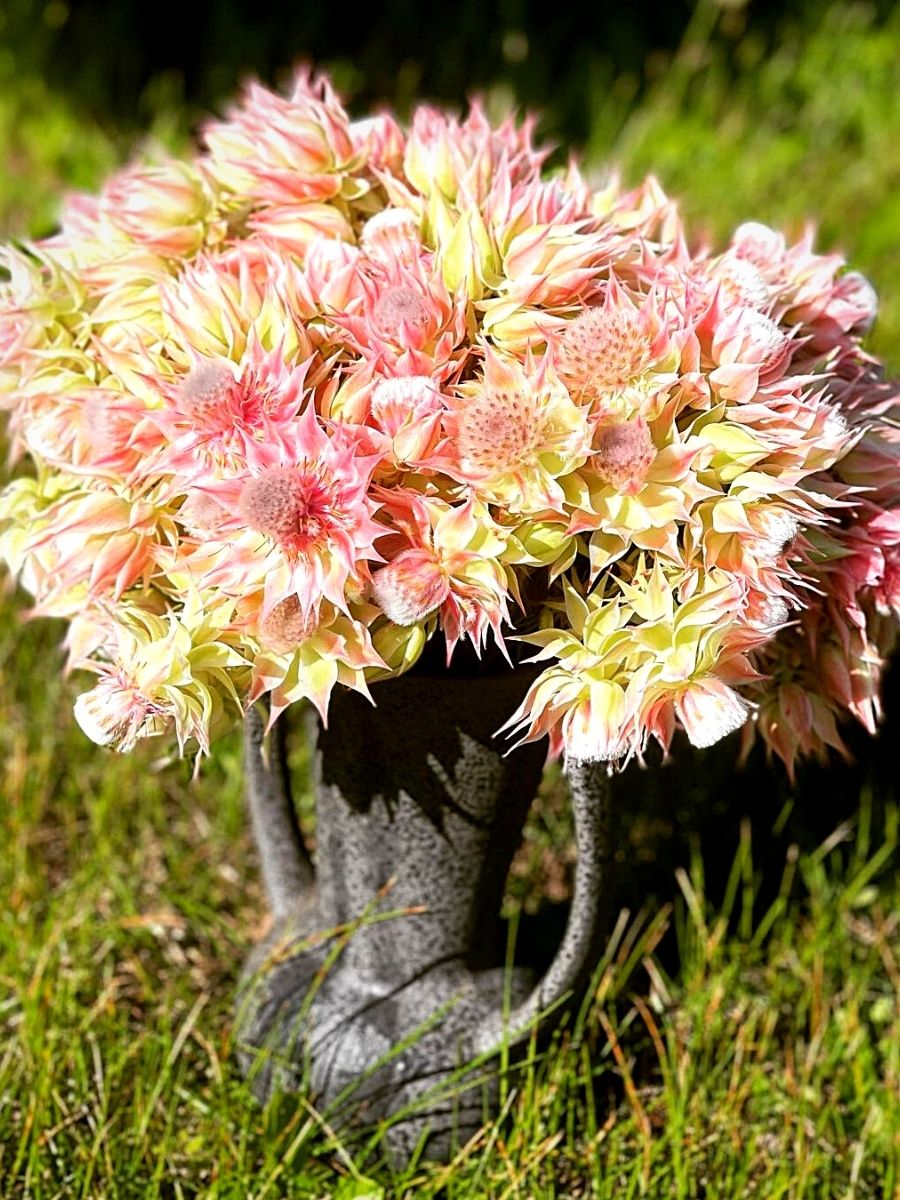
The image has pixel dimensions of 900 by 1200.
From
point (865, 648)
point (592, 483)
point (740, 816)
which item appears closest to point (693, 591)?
point (592, 483)

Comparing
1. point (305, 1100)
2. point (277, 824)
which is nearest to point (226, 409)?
point (277, 824)

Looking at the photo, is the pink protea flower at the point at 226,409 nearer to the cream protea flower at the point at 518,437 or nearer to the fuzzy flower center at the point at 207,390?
the fuzzy flower center at the point at 207,390

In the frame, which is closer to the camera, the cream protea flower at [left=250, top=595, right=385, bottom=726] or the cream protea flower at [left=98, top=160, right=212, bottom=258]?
the cream protea flower at [left=250, top=595, right=385, bottom=726]

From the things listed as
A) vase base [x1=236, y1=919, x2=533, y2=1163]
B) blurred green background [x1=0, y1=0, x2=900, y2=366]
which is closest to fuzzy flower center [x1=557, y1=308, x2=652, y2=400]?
vase base [x1=236, y1=919, x2=533, y2=1163]

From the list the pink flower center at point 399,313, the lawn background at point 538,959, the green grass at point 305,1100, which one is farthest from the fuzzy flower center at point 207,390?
the green grass at point 305,1100

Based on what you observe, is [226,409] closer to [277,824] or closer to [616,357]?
[616,357]

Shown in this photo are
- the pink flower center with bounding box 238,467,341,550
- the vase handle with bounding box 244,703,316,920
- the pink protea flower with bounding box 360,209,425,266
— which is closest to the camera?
the pink flower center with bounding box 238,467,341,550

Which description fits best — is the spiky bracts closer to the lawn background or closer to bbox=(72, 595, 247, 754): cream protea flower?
bbox=(72, 595, 247, 754): cream protea flower
